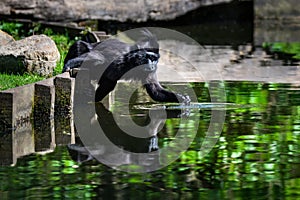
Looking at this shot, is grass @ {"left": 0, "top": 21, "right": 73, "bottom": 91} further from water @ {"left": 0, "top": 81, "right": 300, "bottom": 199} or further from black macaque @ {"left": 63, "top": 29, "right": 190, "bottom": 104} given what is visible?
water @ {"left": 0, "top": 81, "right": 300, "bottom": 199}

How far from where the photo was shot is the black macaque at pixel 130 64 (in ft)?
30.2

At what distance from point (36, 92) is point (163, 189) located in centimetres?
263

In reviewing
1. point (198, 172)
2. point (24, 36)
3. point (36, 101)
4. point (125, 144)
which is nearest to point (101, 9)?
point (24, 36)

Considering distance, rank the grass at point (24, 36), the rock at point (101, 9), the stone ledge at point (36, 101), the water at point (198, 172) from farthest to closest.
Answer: the rock at point (101, 9)
the grass at point (24, 36)
the stone ledge at point (36, 101)
the water at point (198, 172)

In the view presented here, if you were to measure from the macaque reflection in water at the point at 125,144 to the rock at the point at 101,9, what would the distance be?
21.6 feet

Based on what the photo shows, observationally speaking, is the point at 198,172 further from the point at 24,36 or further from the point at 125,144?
the point at 24,36

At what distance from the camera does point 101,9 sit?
52.9 feet

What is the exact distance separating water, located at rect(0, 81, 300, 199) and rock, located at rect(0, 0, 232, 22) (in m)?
7.16

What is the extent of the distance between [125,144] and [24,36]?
6.80 meters

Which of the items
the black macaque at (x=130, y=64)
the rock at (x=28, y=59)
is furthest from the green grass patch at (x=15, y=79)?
the black macaque at (x=130, y=64)

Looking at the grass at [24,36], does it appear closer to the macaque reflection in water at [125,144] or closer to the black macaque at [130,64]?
the black macaque at [130,64]

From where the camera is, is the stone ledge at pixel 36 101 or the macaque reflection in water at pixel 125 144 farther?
the stone ledge at pixel 36 101

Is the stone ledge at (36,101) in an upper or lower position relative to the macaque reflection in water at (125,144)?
upper

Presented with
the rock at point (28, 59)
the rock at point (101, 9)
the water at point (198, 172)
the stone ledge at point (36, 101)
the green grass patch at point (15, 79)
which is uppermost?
the rock at point (101, 9)
